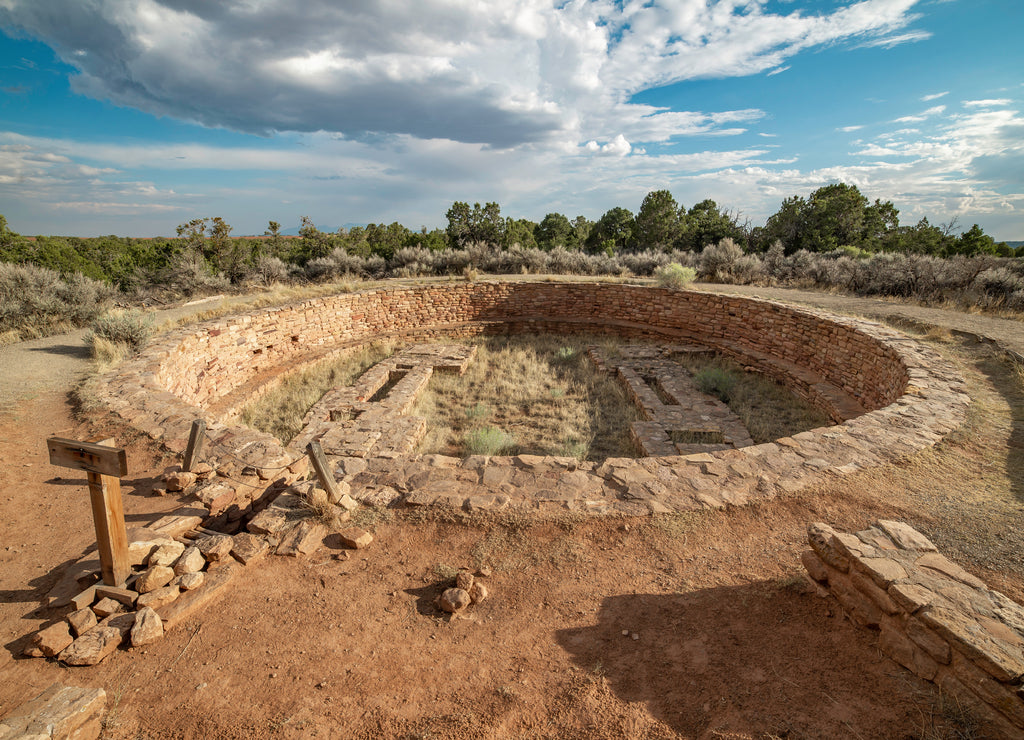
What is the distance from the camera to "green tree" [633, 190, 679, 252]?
28.9m

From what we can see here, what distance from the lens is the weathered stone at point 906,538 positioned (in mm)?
2865

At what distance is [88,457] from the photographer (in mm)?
2836

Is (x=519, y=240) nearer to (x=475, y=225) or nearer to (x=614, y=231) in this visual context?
(x=475, y=225)

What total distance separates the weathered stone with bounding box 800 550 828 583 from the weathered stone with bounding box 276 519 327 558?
3.61 metres

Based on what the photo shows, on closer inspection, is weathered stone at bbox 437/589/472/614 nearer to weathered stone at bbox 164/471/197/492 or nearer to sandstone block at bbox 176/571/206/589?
sandstone block at bbox 176/571/206/589

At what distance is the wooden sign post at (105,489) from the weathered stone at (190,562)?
280 mm

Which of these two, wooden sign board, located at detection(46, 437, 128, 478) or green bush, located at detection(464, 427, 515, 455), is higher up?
wooden sign board, located at detection(46, 437, 128, 478)

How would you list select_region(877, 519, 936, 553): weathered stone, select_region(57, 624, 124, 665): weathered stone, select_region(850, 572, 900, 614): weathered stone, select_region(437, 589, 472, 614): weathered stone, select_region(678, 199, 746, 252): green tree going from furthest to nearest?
1. select_region(678, 199, 746, 252): green tree
2. select_region(437, 589, 472, 614): weathered stone
3. select_region(877, 519, 936, 553): weathered stone
4. select_region(57, 624, 124, 665): weathered stone
5. select_region(850, 572, 900, 614): weathered stone

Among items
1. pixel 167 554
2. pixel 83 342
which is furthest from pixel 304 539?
pixel 83 342

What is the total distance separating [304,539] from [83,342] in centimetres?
871

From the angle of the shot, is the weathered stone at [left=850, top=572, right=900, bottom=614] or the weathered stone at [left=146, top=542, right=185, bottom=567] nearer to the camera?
the weathered stone at [left=850, top=572, right=900, bottom=614]

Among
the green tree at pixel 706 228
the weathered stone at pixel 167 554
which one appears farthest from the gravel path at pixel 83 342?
the green tree at pixel 706 228

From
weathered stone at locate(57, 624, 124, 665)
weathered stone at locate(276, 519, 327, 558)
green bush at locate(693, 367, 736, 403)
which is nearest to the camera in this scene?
weathered stone at locate(57, 624, 124, 665)

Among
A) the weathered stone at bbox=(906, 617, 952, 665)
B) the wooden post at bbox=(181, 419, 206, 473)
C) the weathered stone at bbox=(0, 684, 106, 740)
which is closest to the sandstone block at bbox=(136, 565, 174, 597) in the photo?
the weathered stone at bbox=(0, 684, 106, 740)
